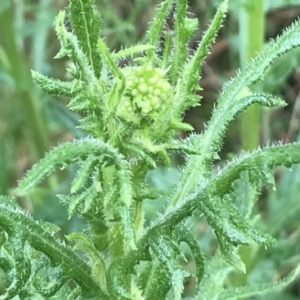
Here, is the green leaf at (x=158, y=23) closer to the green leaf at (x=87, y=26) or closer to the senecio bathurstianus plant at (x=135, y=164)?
the senecio bathurstianus plant at (x=135, y=164)

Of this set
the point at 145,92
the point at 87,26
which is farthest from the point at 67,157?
the point at 87,26

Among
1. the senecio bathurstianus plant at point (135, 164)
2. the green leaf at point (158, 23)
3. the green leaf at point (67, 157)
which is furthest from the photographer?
the green leaf at point (158, 23)

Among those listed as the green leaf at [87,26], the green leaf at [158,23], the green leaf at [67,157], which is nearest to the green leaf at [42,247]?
the green leaf at [67,157]

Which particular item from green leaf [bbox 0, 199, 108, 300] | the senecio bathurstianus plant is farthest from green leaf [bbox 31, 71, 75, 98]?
green leaf [bbox 0, 199, 108, 300]

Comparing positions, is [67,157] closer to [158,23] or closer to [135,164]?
[135,164]

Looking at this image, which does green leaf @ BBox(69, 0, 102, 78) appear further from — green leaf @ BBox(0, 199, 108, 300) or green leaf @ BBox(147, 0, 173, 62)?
green leaf @ BBox(0, 199, 108, 300)

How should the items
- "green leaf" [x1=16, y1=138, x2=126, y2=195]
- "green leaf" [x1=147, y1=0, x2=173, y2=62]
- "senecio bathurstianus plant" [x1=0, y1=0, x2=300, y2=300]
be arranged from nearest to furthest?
"green leaf" [x1=16, y1=138, x2=126, y2=195] < "senecio bathurstianus plant" [x1=0, y1=0, x2=300, y2=300] < "green leaf" [x1=147, y1=0, x2=173, y2=62]

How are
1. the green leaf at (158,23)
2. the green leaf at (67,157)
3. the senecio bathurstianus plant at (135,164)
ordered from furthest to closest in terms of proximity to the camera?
the green leaf at (158,23) < the senecio bathurstianus plant at (135,164) < the green leaf at (67,157)

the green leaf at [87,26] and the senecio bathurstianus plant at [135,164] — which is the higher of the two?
the green leaf at [87,26]
